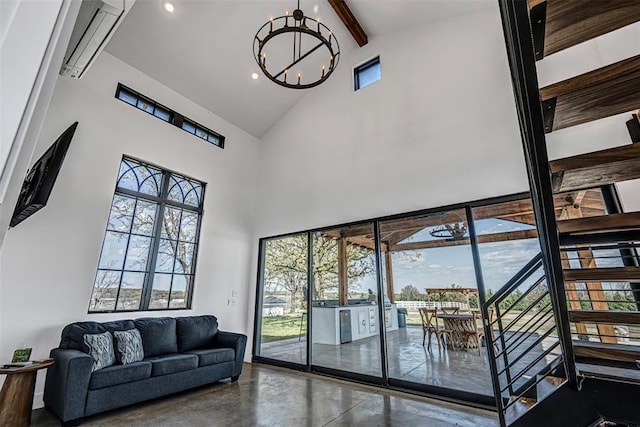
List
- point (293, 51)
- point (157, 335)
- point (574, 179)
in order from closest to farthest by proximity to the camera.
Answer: point (574, 179) < point (157, 335) < point (293, 51)

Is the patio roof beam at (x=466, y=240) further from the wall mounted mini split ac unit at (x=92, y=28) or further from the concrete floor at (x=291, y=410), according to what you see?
the wall mounted mini split ac unit at (x=92, y=28)

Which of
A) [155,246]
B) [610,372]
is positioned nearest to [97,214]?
[155,246]

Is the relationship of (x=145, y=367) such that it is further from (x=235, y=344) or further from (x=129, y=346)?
(x=235, y=344)

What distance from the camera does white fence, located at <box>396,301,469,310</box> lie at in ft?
12.6

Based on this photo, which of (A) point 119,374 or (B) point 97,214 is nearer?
(A) point 119,374

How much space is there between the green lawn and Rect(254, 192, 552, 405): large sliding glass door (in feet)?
0.06

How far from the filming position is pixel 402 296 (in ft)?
13.9

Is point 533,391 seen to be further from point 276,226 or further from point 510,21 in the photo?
point 276,226

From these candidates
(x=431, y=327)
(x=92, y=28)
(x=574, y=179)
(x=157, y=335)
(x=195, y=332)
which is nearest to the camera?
(x=574, y=179)

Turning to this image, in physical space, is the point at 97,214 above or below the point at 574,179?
above

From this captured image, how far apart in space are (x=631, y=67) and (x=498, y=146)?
292 centimetres

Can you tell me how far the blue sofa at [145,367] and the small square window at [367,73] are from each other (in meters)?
5.00

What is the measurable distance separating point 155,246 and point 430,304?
173 inches

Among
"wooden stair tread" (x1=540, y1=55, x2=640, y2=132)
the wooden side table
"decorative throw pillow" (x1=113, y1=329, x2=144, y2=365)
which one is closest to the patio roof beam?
"wooden stair tread" (x1=540, y1=55, x2=640, y2=132)
